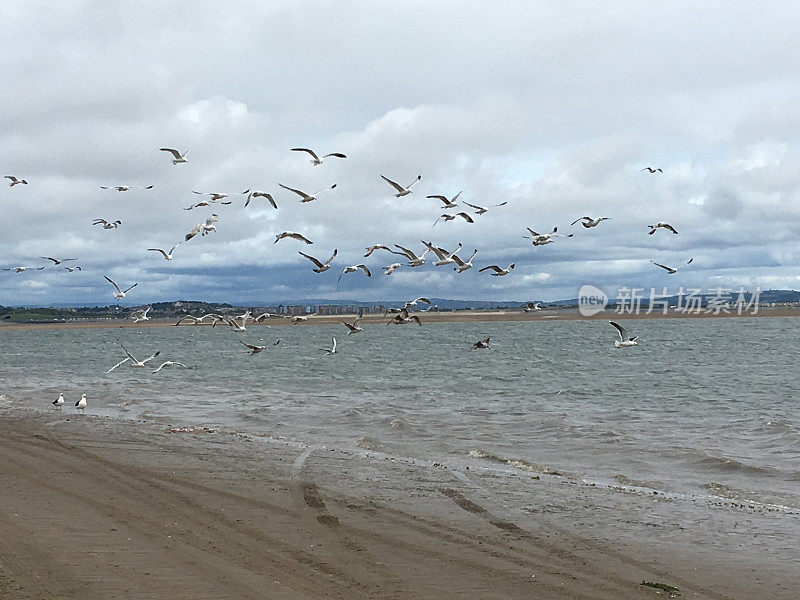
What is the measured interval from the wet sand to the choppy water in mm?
3865

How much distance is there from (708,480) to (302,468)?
29.3ft

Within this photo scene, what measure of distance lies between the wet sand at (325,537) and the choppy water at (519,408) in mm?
3865

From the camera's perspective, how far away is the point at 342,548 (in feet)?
36.6

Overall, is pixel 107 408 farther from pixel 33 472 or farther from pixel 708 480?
pixel 708 480

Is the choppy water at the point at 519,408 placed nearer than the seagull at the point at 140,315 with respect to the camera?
Yes

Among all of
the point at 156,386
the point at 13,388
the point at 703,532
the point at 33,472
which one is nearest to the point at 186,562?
the point at 33,472

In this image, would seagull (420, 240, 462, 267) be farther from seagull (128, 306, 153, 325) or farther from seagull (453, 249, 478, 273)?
seagull (128, 306, 153, 325)

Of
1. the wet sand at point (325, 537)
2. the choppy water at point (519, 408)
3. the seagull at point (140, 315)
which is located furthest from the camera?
the seagull at point (140, 315)

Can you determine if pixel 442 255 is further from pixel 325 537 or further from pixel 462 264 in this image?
pixel 325 537

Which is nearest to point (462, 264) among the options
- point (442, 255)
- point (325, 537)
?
point (442, 255)

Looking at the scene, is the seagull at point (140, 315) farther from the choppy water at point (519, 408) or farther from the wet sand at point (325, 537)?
the wet sand at point (325, 537)

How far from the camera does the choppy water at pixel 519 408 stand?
766 inches

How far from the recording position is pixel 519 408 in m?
31.8

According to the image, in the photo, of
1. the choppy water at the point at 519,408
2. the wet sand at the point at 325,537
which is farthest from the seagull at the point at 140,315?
the wet sand at the point at 325,537
